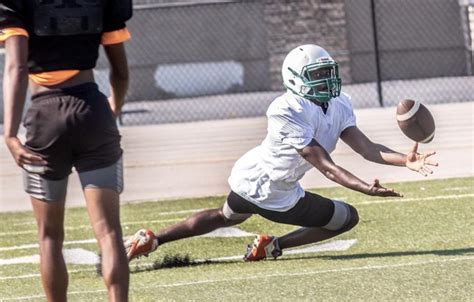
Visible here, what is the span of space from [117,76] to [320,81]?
2040mm

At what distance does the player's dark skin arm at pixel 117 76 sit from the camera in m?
5.54

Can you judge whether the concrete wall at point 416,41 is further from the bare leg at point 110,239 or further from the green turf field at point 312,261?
the bare leg at point 110,239

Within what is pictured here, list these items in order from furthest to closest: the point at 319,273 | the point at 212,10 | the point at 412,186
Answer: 1. the point at 212,10
2. the point at 412,186
3. the point at 319,273

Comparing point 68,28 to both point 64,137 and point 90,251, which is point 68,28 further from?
point 90,251

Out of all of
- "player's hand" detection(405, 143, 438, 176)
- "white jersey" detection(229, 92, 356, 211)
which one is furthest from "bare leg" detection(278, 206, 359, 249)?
"player's hand" detection(405, 143, 438, 176)

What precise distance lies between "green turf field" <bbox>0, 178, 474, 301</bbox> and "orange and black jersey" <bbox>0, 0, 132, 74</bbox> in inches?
64.2

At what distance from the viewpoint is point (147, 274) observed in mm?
7594

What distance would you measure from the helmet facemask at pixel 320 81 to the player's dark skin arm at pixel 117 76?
1.98m

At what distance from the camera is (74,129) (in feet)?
17.1

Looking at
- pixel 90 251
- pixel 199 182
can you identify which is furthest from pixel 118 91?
pixel 199 182

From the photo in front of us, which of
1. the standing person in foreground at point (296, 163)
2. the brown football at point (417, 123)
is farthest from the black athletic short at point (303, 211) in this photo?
the brown football at point (417, 123)

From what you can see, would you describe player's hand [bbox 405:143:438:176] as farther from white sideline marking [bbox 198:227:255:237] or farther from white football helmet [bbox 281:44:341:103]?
white sideline marking [bbox 198:227:255:237]

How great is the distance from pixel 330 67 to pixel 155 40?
15490mm

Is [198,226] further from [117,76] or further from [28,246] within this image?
[117,76]
